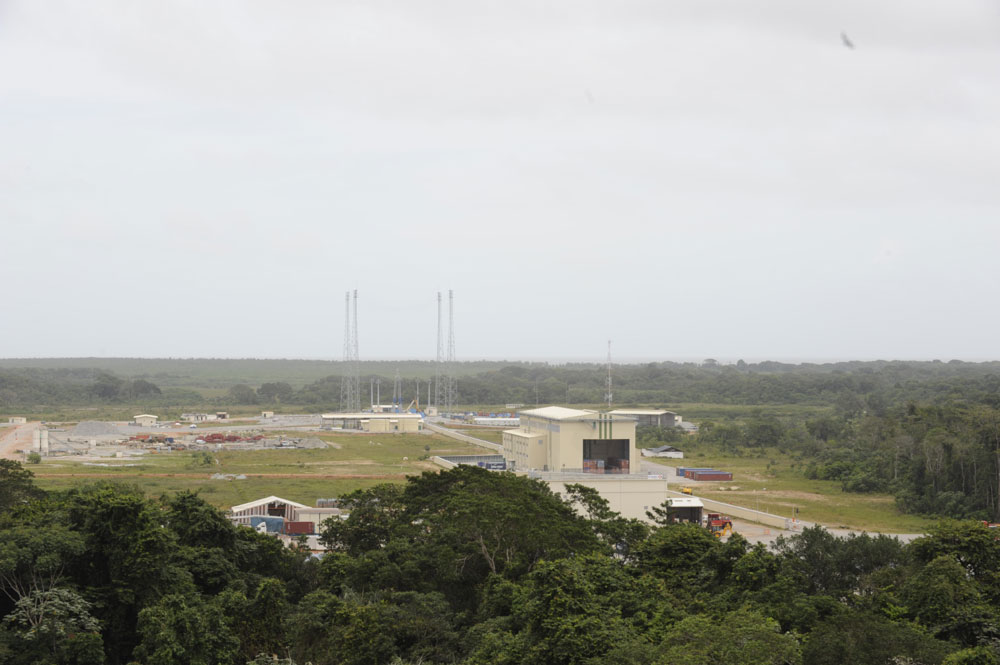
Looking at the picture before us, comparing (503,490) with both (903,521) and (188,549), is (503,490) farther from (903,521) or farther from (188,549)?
(903,521)

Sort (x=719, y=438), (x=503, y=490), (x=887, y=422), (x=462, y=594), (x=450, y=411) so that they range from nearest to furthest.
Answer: (x=462, y=594), (x=503, y=490), (x=887, y=422), (x=719, y=438), (x=450, y=411)

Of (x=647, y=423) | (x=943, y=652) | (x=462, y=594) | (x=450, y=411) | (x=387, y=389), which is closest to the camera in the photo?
(x=943, y=652)

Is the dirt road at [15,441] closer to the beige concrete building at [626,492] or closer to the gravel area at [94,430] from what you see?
the gravel area at [94,430]

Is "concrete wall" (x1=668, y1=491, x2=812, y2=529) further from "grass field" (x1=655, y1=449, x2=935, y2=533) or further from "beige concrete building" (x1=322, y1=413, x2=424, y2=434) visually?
"beige concrete building" (x1=322, y1=413, x2=424, y2=434)

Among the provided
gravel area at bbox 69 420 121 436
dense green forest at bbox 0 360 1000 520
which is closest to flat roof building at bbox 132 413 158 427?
gravel area at bbox 69 420 121 436

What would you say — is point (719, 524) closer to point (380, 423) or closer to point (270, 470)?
point (270, 470)

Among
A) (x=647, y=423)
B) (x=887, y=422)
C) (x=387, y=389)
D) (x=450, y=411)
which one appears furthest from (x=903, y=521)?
(x=387, y=389)
